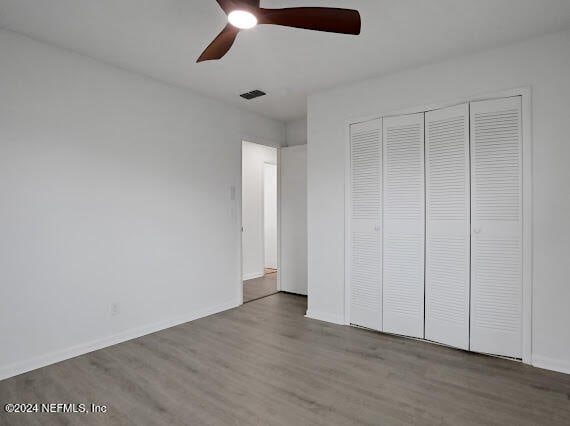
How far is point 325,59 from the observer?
2898mm

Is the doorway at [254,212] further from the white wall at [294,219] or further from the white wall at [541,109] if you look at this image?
the white wall at [541,109]

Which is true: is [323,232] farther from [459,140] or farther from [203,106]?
[203,106]

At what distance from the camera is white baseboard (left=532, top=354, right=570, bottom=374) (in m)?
2.46

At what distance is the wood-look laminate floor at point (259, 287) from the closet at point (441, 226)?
162 centimetres

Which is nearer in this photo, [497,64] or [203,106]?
[497,64]

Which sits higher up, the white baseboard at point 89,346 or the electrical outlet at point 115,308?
the electrical outlet at point 115,308

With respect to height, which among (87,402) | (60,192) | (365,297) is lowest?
(87,402)

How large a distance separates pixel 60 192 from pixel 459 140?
330cm

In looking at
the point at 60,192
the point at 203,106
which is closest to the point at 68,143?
the point at 60,192

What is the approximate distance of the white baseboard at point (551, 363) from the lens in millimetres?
2455

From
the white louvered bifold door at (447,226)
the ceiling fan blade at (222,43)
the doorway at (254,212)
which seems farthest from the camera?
the doorway at (254,212)

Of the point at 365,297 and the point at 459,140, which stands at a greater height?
the point at 459,140

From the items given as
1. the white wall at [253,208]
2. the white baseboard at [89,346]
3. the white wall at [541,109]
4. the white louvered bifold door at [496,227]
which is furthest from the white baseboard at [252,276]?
the white louvered bifold door at [496,227]

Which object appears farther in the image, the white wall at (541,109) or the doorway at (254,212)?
the doorway at (254,212)
